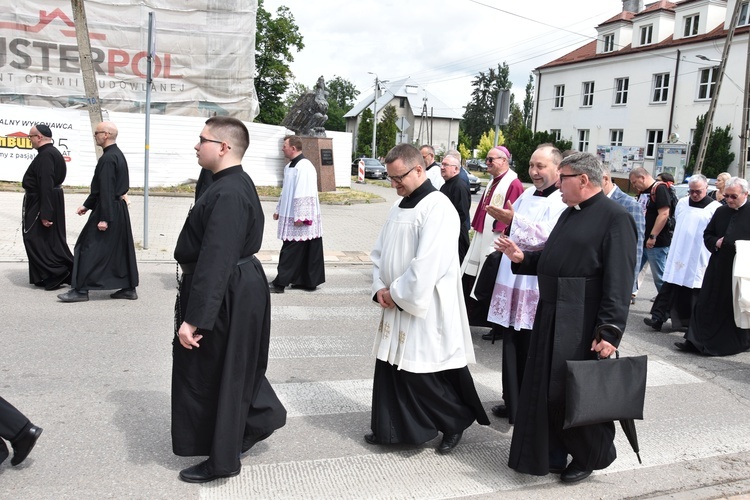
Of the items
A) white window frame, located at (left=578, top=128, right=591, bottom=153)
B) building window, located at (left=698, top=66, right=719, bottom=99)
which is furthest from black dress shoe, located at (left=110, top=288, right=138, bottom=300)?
white window frame, located at (left=578, top=128, right=591, bottom=153)

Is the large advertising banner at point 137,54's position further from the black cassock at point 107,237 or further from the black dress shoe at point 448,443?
the black dress shoe at point 448,443

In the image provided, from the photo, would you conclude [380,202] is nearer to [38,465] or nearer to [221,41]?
[221,41]

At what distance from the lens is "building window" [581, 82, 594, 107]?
4241 cm

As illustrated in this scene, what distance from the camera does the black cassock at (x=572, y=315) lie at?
3605mm

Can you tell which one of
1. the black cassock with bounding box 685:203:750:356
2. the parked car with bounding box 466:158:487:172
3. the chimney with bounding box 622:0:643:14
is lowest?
the black cassock with bounding box 685:203:750:356

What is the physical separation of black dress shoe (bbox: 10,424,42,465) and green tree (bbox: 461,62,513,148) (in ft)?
344

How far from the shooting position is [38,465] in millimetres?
3801

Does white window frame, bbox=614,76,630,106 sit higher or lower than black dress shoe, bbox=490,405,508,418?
higher

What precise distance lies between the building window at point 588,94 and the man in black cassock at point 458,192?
37.4 m

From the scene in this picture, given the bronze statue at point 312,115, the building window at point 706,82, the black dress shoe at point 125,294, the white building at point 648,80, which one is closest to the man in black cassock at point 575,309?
the black dress shoe at point 125,294

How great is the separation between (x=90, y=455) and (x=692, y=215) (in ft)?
23.1

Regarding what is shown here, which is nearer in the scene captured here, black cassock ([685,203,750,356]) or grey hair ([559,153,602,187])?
grey hair ([559,153,602,187])

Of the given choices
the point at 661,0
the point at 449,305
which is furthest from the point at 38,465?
the point at 661,0

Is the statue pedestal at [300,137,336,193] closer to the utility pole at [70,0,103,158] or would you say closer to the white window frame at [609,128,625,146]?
the utility pole at [70,0,103,158]
